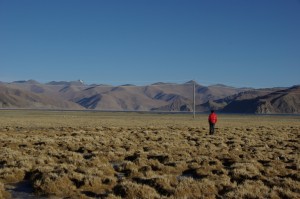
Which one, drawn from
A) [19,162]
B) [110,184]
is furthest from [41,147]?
[110,184]

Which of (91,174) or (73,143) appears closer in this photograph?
(91,174)

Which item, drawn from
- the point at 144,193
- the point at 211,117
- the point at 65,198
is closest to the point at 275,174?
the point at 144,193

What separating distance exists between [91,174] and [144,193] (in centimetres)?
282

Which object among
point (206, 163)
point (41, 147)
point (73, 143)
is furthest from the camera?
point (73, 143)

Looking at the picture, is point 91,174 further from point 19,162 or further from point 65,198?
point 19,162

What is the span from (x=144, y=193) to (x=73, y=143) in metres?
13.1

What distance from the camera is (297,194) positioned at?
10477 mm

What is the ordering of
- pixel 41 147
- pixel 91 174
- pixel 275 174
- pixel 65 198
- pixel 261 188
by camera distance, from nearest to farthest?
pixel 65 198 < pixel 261 188 < pixel 91 174 < pixel 275 174 < pixel 41 147

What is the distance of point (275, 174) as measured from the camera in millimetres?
13711

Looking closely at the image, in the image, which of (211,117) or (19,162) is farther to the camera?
(211,117)

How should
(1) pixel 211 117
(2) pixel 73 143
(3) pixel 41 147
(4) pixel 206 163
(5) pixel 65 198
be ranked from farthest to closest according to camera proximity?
(1) pixel 211 117, (2) pixel 73 143, (3) pixel 41 147, (4) pixel 206 163, (5) pixel 65 198

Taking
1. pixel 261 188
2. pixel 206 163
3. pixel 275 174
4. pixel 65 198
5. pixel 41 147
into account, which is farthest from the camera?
pixel 41 147

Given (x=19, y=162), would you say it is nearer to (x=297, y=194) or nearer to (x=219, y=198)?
(x=219, y=198)

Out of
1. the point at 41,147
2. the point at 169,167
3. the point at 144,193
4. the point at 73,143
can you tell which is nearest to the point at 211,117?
the point at 73,143
